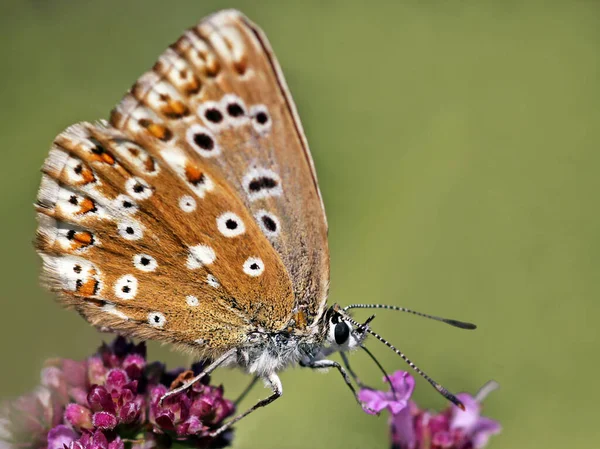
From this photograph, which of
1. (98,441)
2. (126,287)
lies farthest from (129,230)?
(98,441)

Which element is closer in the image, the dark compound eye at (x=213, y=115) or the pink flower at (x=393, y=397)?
the dark compound eye at (x=213, y=115)

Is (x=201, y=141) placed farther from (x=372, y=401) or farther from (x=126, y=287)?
(x=372, y=401)

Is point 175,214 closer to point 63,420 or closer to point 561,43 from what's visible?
point 63,420

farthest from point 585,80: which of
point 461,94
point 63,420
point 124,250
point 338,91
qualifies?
point 63,420

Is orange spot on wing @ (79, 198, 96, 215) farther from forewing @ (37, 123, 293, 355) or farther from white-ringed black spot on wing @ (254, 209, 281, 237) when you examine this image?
white-ringed black spot on wing @ (254, 209, 281, 237)

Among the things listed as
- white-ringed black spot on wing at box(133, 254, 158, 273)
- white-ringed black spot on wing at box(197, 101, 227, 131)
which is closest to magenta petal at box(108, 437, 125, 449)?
white-ringed black spot on wing at box(133, 254, 158, 273)

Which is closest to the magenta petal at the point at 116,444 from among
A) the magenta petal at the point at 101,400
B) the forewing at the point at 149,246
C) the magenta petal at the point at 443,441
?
the magenta petal at the point at 101,400

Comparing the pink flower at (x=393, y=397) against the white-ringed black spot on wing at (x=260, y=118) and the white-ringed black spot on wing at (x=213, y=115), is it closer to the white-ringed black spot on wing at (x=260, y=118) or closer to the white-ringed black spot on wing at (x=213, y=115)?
the white-ringed black spot on wing at (x=260, y=118)
